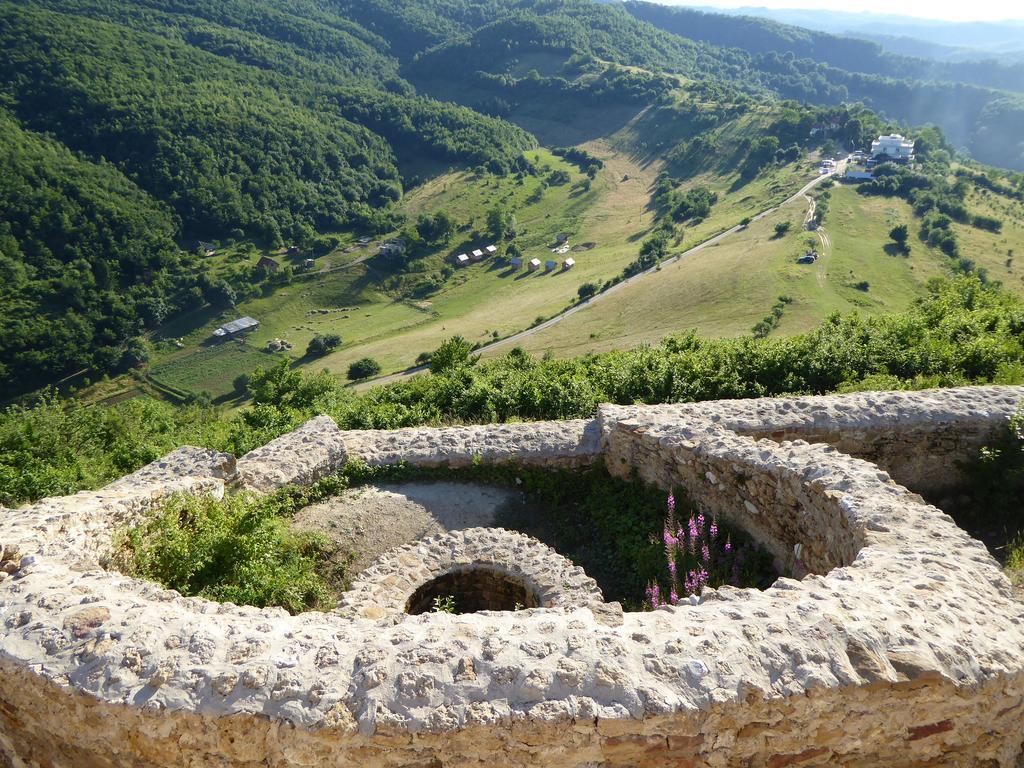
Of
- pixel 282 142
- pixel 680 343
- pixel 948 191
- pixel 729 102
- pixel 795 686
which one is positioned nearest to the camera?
pixel 795 686

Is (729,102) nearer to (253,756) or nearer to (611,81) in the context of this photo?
(611,81)

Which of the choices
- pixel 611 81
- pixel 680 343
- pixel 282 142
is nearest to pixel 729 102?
pixel 611 81

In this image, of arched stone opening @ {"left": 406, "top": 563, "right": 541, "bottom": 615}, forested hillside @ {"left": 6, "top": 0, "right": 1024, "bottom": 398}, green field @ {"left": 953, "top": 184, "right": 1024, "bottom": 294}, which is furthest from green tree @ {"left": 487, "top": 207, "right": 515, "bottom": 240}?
arched stone opening @ {"left": 406, "top": 563, "right": 541, "bottom": 615}

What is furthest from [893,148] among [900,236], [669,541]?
[669,541]

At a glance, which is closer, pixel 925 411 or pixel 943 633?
pixel 943 633

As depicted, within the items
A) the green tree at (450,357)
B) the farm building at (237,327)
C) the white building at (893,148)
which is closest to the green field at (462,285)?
the farm building at (237,327)

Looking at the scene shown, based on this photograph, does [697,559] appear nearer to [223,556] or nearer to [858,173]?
[223,556]

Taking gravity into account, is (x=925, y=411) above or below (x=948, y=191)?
above
